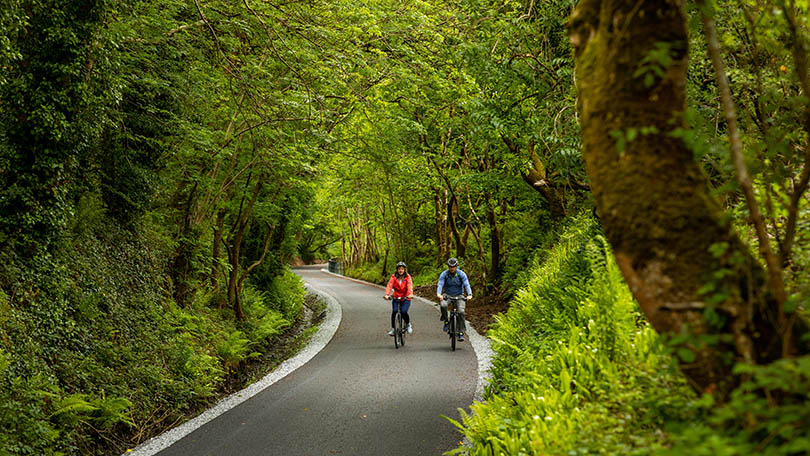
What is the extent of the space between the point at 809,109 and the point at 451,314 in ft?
30.3

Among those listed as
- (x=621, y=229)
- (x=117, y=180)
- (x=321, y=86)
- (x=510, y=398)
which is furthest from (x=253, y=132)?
(x=621, y=229)

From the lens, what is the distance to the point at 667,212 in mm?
2279

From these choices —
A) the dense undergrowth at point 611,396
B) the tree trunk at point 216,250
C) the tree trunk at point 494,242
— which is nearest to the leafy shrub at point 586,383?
the dense undergrowth at point 611,396

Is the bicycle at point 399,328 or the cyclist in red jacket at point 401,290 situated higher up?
the cyclist in red jacket at point 401,290

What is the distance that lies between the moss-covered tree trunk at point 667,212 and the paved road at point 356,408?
422 centimetres

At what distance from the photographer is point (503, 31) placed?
9188 millimetres

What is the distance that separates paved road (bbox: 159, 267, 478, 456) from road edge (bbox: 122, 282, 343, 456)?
0.17 meters

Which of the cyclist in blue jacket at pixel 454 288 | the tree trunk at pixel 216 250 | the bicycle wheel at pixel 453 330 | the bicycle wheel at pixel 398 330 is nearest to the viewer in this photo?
the bicycle wheel at pixel 453 330

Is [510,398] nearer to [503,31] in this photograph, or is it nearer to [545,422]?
[545,422]

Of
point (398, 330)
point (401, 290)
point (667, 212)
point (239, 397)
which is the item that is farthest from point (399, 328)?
point (667, 212)

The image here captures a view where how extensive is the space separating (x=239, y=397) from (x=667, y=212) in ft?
25.6

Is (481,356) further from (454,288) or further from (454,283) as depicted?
(454,283)

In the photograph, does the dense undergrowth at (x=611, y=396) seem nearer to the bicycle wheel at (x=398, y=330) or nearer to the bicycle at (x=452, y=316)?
the bicycle at (x=452, y=316)

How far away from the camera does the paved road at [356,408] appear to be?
233 inches
